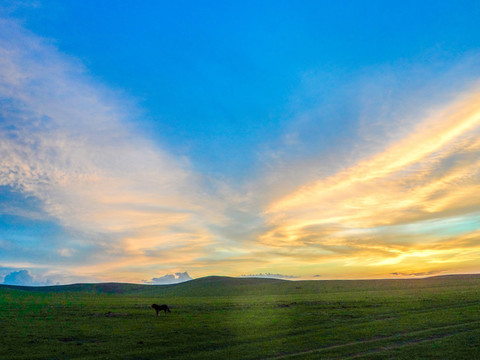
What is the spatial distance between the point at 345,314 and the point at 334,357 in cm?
2475

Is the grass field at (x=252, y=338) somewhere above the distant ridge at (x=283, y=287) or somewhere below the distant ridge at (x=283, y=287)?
below

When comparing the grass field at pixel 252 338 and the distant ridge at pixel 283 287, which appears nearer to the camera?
the grass field at pixel 252 338

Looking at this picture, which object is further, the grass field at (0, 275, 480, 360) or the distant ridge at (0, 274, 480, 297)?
the distant ridge at (0, 274, 480, 297)

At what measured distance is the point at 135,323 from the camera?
40281mm

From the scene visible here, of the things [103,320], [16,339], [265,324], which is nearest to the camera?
[16,339]

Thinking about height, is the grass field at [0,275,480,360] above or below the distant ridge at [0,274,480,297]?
below

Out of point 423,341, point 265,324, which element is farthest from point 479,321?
point 265,324

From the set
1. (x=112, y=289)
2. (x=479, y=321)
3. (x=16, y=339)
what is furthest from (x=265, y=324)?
(x=112, y=289)

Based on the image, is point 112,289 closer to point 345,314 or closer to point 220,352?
point 345,314

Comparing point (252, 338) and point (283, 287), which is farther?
point (283, 287)

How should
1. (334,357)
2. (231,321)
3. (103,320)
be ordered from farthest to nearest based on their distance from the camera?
1. (103,320)
2. (231,321)
3. (334,357)

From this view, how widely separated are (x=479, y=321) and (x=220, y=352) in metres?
25.6

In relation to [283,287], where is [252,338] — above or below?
below

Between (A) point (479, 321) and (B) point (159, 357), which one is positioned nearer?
(B) point (159, 357)
